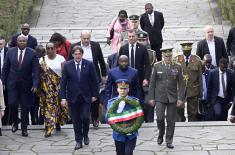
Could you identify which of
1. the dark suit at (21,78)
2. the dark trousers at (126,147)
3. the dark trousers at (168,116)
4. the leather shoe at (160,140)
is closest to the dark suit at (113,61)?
the dark suit at (21,78)

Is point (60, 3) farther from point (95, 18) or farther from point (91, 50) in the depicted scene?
point (91, 50)

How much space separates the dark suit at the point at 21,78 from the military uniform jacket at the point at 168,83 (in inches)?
97.5

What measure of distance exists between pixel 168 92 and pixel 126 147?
76.7 inches

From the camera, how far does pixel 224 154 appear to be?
14.4 m

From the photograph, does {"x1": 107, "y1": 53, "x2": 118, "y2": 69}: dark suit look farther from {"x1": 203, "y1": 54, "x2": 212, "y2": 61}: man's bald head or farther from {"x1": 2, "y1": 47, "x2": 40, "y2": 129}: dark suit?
{"x1": 203, "y1": 54, "x2": 212, "y2": 61}: man's bald head

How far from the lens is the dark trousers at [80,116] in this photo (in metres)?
14.9

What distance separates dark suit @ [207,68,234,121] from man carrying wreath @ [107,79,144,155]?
4.15m

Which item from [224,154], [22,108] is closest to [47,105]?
[22,108]

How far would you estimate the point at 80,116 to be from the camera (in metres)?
15.0

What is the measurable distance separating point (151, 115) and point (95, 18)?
34.0 feet

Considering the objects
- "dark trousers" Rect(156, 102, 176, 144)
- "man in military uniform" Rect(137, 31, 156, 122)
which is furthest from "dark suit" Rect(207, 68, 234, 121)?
"dark trousers" Rect(156, 102, 176, 144)

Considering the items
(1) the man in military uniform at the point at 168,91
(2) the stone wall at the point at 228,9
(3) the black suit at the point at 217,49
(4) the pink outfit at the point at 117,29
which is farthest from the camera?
(2) the stone wall at the point at 228,9

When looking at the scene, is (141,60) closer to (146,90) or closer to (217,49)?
(146,90)

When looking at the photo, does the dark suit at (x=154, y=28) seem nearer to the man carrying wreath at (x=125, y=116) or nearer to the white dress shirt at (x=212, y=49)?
the white dress shirt at (x=212, y=49)
